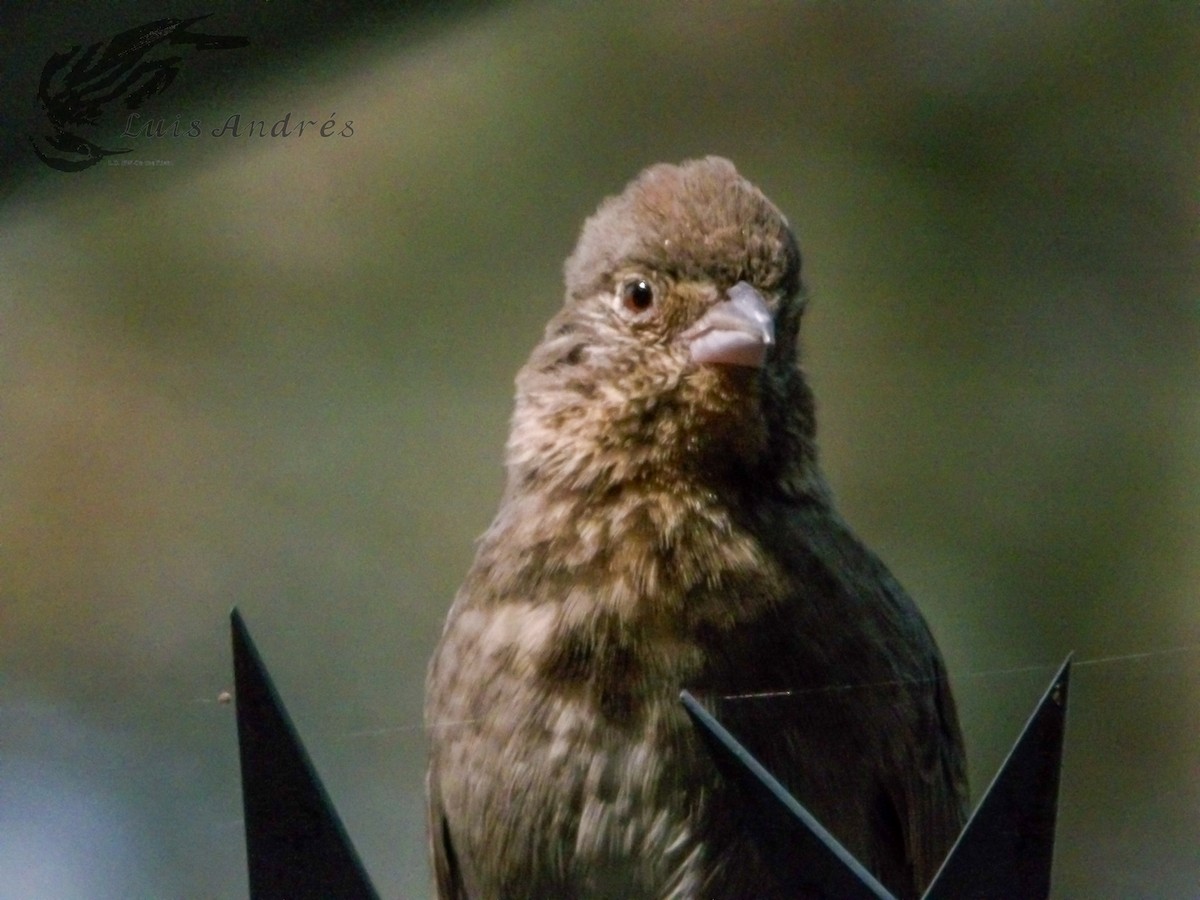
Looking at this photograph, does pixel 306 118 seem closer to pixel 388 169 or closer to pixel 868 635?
pixel 388 169

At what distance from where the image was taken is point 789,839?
1.62 metres

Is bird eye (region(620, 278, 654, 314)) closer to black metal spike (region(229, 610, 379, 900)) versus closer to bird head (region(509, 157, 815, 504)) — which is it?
bird head (region(509, 157, 815, 504))

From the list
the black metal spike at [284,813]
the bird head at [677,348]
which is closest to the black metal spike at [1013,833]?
the bird head at [677,348]

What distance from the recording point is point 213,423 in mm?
1796

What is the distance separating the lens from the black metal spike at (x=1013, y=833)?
60.2 inches

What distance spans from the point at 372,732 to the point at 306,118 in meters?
0.86

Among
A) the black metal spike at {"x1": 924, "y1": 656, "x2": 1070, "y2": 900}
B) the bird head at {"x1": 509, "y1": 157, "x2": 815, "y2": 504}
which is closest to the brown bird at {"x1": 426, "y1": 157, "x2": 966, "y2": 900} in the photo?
the bird head at {"x1": 509, "y1": 157, "x2": 815, "y2": 504}

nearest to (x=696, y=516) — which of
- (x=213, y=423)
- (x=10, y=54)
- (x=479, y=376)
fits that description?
(x=479, y=376)

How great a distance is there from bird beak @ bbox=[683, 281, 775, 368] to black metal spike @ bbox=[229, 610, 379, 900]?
0.74 metres

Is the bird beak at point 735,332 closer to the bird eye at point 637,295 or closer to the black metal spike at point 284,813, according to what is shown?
the bird eye at point 637,295

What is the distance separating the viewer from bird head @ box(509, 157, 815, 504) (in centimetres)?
189

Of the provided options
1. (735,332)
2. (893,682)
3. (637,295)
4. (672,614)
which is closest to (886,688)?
(893,682)

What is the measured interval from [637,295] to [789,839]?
0.81 meters

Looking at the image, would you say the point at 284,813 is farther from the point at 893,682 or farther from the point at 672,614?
the point at 893,682
